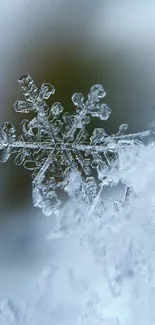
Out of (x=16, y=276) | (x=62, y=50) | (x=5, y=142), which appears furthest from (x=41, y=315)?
(x=62, y=50)

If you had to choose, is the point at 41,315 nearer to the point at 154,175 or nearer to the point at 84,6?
the point at 154,175

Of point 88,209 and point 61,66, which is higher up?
point 61,66
